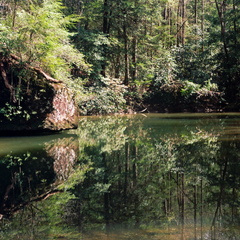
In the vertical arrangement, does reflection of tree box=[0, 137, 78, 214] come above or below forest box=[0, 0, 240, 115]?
below

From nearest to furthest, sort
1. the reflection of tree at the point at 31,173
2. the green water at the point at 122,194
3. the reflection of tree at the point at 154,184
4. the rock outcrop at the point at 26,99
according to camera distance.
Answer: the green water at the point at 122,194, the reflection of tree at the point at 154,184, the reflection of tree at the point at 31,173, the rock outcrop at the point at 26,99

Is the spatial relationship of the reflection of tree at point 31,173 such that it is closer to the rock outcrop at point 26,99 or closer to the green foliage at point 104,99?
the rock outcrop at point 26,99

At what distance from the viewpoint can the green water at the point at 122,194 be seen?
2.52 metres

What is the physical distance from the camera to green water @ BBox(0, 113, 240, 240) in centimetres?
252

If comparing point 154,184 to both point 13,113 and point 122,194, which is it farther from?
point 13,113

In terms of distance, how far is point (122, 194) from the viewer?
3531mm

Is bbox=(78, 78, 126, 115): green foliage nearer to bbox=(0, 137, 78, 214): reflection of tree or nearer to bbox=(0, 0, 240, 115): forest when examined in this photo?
bbox=(0, 0, 240, 115): forest

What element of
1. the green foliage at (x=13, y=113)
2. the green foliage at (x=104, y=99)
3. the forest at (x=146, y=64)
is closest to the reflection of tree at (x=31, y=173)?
the green foliage at (x=13, y=113)

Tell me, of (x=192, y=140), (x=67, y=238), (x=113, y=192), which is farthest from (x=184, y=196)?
(x=192, y=140)

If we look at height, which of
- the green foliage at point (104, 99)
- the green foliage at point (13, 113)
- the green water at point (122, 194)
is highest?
the green foliage at point (104, 99)

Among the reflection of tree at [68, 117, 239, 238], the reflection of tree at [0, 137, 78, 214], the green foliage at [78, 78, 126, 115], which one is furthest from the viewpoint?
the green foliage at [78, 78, 126, 115]

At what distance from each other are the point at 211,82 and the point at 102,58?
885 centimetres

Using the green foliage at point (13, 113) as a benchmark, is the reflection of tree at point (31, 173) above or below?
below

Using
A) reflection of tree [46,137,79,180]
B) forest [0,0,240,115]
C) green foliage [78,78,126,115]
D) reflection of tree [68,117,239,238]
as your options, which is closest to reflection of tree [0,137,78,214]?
reflection of tree [46,137,79,180]
